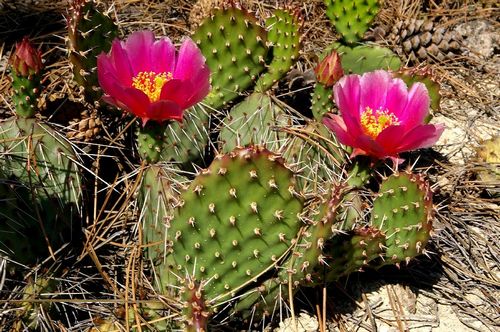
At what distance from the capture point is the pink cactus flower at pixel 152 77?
1480 millimetres

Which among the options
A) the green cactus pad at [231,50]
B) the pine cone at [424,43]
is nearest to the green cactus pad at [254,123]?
the green cactus pad at [231,50]

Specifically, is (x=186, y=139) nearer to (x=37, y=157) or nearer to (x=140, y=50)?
(x=140, y=50)

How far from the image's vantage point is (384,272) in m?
2.02

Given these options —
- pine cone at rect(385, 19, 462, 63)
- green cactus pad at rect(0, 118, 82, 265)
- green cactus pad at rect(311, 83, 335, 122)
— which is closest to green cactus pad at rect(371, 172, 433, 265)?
green cactus pad at rect(311, 83, 335, 122)

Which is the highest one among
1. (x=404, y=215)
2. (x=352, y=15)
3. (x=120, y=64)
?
(x=120, y=64)

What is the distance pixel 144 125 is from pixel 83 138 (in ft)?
1.94

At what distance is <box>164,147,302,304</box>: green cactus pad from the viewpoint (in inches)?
55.7

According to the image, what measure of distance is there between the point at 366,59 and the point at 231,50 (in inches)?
23.4

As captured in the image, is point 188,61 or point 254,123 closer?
point 188,61

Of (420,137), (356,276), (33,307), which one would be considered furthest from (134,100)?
(356,276)

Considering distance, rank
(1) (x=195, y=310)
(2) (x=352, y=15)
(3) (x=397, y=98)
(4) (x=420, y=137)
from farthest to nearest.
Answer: (2) (x=352, y=15) < (3) (x=397, y=98) < (4) (x=420, y=137) < (1) (x=195, y=310)

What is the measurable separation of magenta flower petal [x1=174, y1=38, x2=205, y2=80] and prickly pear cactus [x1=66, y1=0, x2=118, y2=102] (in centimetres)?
24

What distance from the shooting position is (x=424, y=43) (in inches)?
116

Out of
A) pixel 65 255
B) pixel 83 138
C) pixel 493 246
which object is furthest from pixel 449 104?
pixel 65 255
